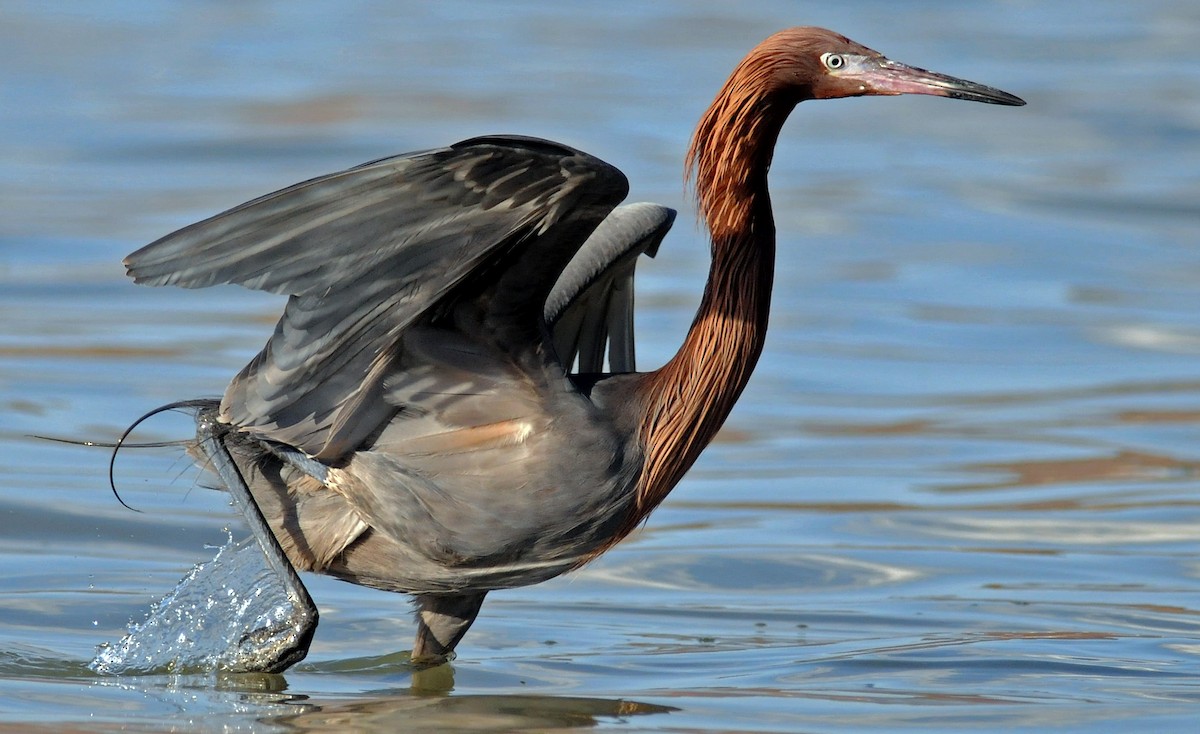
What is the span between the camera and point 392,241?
635cm

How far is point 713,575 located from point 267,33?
17.4 m

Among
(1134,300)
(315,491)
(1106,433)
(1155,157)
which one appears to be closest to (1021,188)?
(1155,157)

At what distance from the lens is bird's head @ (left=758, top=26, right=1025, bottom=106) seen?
A: 7.00m

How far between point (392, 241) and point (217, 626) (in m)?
2.10

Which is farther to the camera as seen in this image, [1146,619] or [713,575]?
[713,575]

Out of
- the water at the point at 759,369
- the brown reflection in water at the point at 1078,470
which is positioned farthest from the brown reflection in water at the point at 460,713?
the brown reflection in water at the point at 1078,470

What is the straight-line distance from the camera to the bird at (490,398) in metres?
6.59

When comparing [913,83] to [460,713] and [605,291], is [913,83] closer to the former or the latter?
[605,291]

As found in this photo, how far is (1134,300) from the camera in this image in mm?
15836

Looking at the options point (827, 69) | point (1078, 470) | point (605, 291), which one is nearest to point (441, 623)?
point (605, 291)

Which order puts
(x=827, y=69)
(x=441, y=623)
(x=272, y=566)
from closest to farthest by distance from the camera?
1. (x=827, y=69)
2. (x=272, y=566)
3. (x=441, y=623)

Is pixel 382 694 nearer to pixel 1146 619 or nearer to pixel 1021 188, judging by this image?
pixel 1146 619

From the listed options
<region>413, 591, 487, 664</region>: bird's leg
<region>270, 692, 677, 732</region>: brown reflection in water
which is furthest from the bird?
<region>270, 692, 677, 732</region>: brown reflection in water

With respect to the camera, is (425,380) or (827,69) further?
(827,69)
